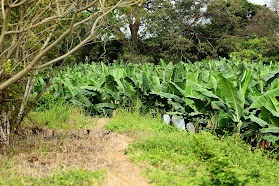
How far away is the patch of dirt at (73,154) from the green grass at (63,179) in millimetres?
100

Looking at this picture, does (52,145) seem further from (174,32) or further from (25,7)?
(174,32)

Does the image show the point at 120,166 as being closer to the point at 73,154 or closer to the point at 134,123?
the point at 73,154

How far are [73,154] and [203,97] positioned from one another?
2453mm

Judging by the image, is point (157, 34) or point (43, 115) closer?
point (43, 115)

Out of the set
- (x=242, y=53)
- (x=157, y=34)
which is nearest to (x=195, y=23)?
(x=157, y=34)

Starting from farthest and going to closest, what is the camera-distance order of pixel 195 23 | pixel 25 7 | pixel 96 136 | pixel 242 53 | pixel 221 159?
pixel 195 23 < pixel 242 53 < pixel 96 136 < pixel 25 7 < pixel 221 159

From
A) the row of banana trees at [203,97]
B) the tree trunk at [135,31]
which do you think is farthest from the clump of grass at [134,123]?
the tree trunk at [135,31]

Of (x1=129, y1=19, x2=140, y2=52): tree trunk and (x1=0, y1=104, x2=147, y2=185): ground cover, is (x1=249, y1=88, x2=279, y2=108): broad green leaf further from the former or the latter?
(x1=129, y1=19, x2=140, y2=52): tree trunk

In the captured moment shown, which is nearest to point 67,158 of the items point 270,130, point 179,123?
point 179,123

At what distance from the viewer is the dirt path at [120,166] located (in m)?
3.23

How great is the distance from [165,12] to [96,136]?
19998mm

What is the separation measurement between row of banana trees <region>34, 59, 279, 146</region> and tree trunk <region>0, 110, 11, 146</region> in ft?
8.05

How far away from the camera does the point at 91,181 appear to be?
304 centimetres

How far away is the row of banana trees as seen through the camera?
4516mm
